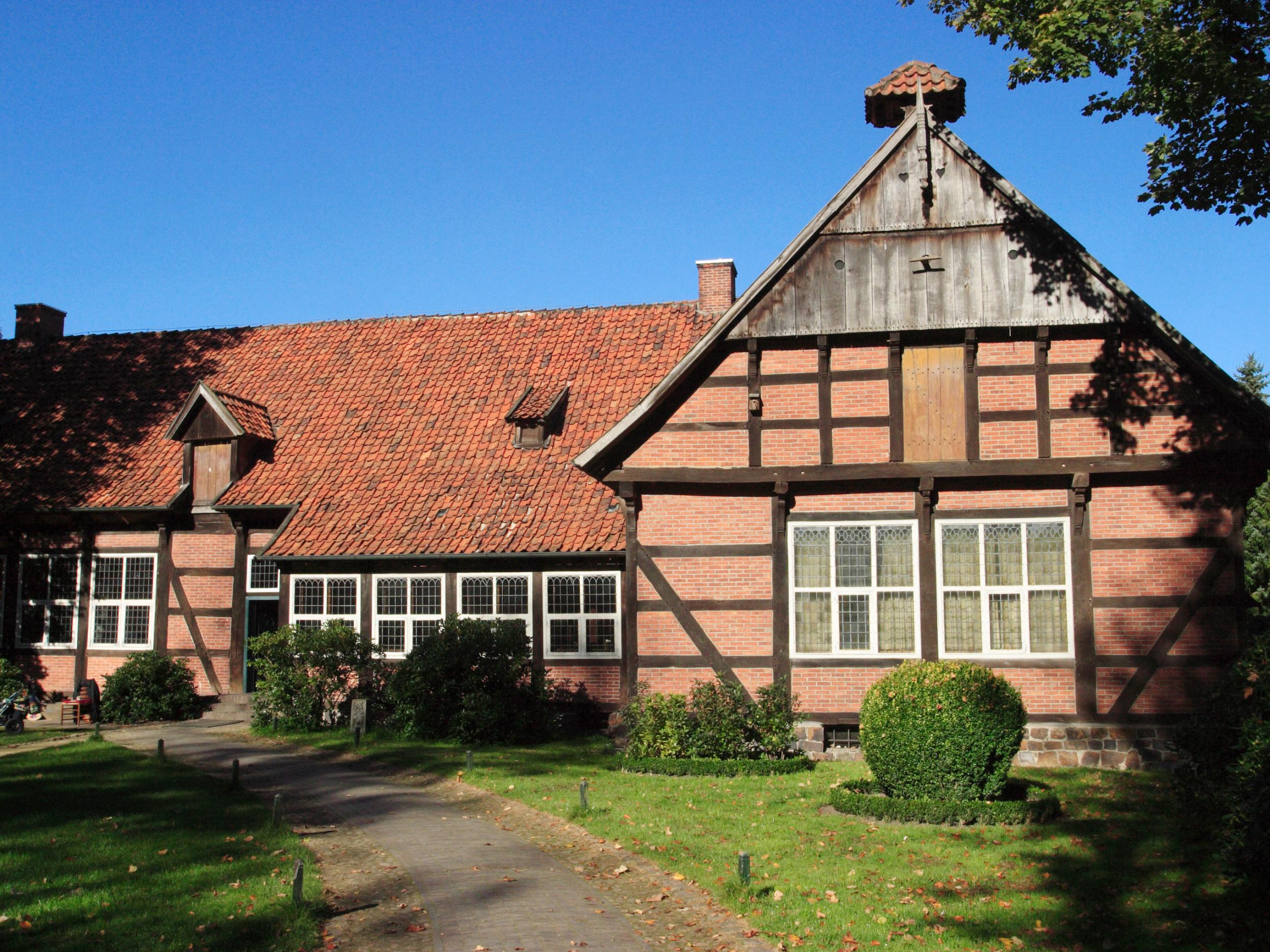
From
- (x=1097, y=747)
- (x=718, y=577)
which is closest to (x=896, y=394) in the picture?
(x=718, y=577)

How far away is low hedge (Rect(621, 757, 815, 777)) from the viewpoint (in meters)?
15.6

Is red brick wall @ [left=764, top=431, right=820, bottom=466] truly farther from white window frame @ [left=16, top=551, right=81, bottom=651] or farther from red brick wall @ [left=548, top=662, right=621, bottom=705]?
white window frame @ [left=16, top=551, right=81, bottom=651]

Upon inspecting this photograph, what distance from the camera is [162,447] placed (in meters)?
24.6

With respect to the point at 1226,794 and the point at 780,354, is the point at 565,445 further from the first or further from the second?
the point at 1226,794

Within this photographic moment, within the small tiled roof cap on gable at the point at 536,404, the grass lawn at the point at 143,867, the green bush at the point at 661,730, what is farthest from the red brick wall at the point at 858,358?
the grass lawn at the point at 143,867

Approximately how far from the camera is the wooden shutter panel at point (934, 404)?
1700 cm

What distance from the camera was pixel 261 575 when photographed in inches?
900

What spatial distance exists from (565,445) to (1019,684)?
392 inches

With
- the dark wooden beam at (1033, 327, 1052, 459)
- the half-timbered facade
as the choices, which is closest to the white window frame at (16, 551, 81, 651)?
the half-timbered facade

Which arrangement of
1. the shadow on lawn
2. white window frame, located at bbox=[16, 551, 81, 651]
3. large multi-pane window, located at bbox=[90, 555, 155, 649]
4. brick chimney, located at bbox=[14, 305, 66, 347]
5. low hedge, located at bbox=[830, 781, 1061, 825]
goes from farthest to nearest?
brick chimney, located at bbox=[14, 305, 66, 347], white window frame, located at bbox=[16, 551, 81, 651], large multi-pane window, located at bbox=[90, 555, 155, 649], low hedge, located at bbox=[830, 781, 1061, 825], the shadow on lawn

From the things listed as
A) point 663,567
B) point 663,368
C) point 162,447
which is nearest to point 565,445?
point 663,368

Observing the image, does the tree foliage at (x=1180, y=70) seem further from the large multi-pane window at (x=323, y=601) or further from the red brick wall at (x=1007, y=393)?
the large multi-pane window at (x=323, y=601)

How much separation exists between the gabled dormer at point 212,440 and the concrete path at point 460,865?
725cm

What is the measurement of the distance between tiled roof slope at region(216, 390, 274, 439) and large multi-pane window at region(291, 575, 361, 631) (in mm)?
3840
